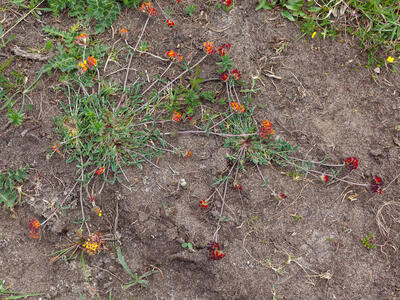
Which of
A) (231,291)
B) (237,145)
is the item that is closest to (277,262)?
(231,291)

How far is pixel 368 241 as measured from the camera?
317 centimetres

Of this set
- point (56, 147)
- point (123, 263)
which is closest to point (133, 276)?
point (123, 263)

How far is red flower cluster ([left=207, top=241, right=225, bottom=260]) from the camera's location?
2895 mm

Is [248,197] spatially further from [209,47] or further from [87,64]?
[87,64]

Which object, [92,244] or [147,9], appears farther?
[147,9]

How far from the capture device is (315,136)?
10.8 ft

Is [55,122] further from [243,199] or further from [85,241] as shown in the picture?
[243,199]

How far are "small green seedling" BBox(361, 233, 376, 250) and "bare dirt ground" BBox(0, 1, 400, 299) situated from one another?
0.05 metres

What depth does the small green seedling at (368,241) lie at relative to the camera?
316 centimetres

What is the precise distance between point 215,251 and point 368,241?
1455 mm

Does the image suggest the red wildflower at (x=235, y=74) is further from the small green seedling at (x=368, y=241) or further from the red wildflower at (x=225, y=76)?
the small green seedling at (x=368, y=241)

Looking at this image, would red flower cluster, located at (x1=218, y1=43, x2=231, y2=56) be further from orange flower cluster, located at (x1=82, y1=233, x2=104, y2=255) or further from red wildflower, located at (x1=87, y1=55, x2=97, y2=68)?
orange flower cluster, located at (x1=82, y1=233, x2=104, y2=255)

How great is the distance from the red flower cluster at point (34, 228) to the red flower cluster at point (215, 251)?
1.46 metres

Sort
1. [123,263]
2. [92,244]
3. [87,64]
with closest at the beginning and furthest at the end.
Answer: [92,244] → [123,263] → [87,64]
